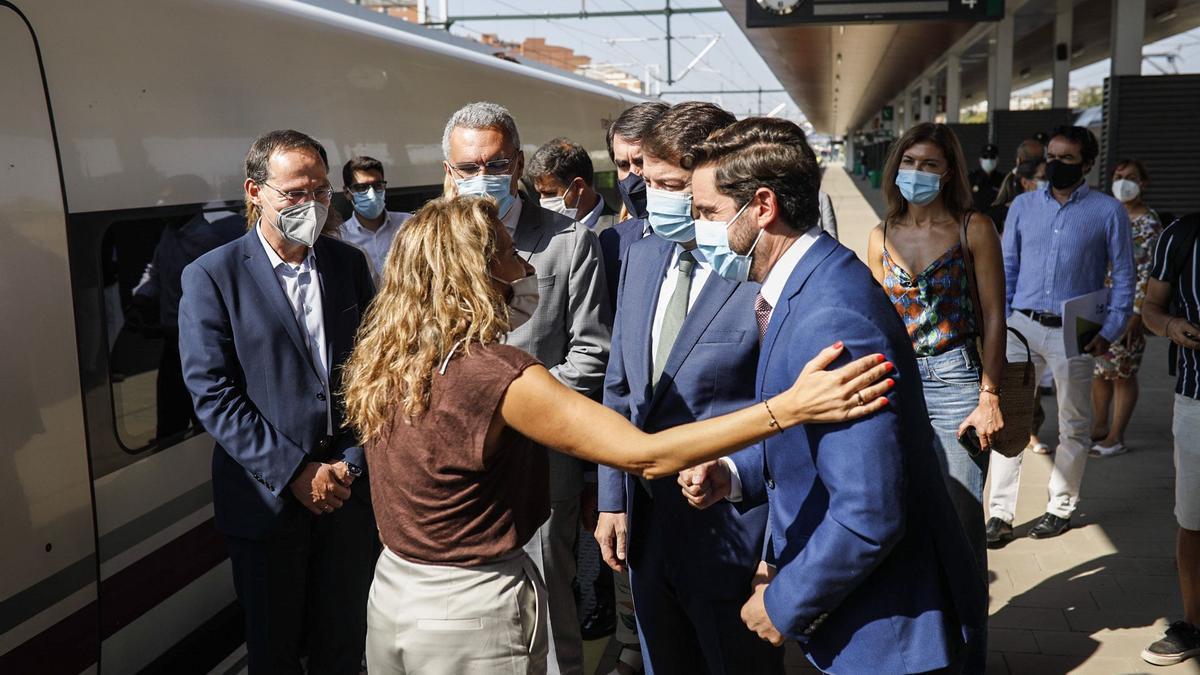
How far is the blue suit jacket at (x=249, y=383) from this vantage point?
10.5 feet

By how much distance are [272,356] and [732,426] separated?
1.67 m

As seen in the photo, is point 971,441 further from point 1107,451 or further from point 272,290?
point 1107,451

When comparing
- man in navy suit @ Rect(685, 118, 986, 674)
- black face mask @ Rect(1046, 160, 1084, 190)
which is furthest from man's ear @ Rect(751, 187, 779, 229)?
black face mask @ Rect(1046, 160, 1084, 190)

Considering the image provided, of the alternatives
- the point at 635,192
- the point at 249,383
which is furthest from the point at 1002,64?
the point at 249,383

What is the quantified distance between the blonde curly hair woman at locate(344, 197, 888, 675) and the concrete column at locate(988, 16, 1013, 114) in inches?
661

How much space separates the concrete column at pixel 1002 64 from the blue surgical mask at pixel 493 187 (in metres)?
15.5

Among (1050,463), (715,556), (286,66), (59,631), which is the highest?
(286,66)

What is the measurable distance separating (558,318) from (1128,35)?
8.82 metres

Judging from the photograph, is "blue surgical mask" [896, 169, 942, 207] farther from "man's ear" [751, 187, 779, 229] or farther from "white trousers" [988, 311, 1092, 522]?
"man's ear" [751, 187, 779, 229]

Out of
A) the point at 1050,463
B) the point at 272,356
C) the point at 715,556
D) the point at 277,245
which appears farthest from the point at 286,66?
the point at 1050,463

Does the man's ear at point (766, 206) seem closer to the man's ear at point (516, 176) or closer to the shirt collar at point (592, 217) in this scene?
the man's ear at point (516, 176)

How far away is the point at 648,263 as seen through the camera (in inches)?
123

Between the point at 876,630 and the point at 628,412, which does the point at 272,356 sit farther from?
the point at 876,630

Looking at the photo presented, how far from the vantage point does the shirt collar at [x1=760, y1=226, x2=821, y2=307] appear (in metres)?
2.24
